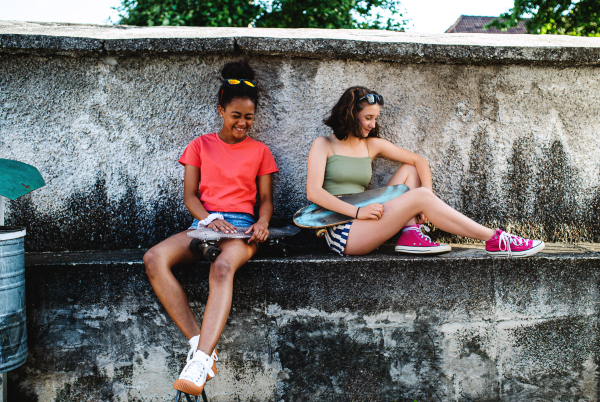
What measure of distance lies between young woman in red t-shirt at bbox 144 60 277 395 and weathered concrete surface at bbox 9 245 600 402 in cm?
15

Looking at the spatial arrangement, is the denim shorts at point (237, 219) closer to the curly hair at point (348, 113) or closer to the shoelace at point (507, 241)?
the curly hair at point (348, 113)

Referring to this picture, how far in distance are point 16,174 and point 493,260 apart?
8.77 feet

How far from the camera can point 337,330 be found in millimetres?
2369

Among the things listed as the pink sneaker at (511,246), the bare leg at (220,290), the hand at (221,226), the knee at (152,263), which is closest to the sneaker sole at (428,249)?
the pink sneaker at (511,246)

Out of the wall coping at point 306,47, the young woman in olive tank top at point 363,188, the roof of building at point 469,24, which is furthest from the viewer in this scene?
the roof of building at point 469,24

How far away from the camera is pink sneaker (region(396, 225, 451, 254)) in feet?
8.07

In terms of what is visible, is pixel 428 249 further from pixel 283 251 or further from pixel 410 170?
pixel 283 251

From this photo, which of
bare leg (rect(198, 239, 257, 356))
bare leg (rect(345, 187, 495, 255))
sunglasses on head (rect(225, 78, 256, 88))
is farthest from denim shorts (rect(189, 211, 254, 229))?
sunglasses on head (rect(225, 78, 256, 88))

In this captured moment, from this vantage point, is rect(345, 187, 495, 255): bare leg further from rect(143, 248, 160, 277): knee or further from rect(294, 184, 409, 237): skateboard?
rect(143, 248, 160, 277): knee

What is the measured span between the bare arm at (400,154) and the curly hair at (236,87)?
0.90 metres

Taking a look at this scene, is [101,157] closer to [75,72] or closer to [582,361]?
[75,72]

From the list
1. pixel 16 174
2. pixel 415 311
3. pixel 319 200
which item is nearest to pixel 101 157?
pixel 16 174

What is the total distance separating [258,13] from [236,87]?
6.20m

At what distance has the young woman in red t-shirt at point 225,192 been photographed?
2186mm
